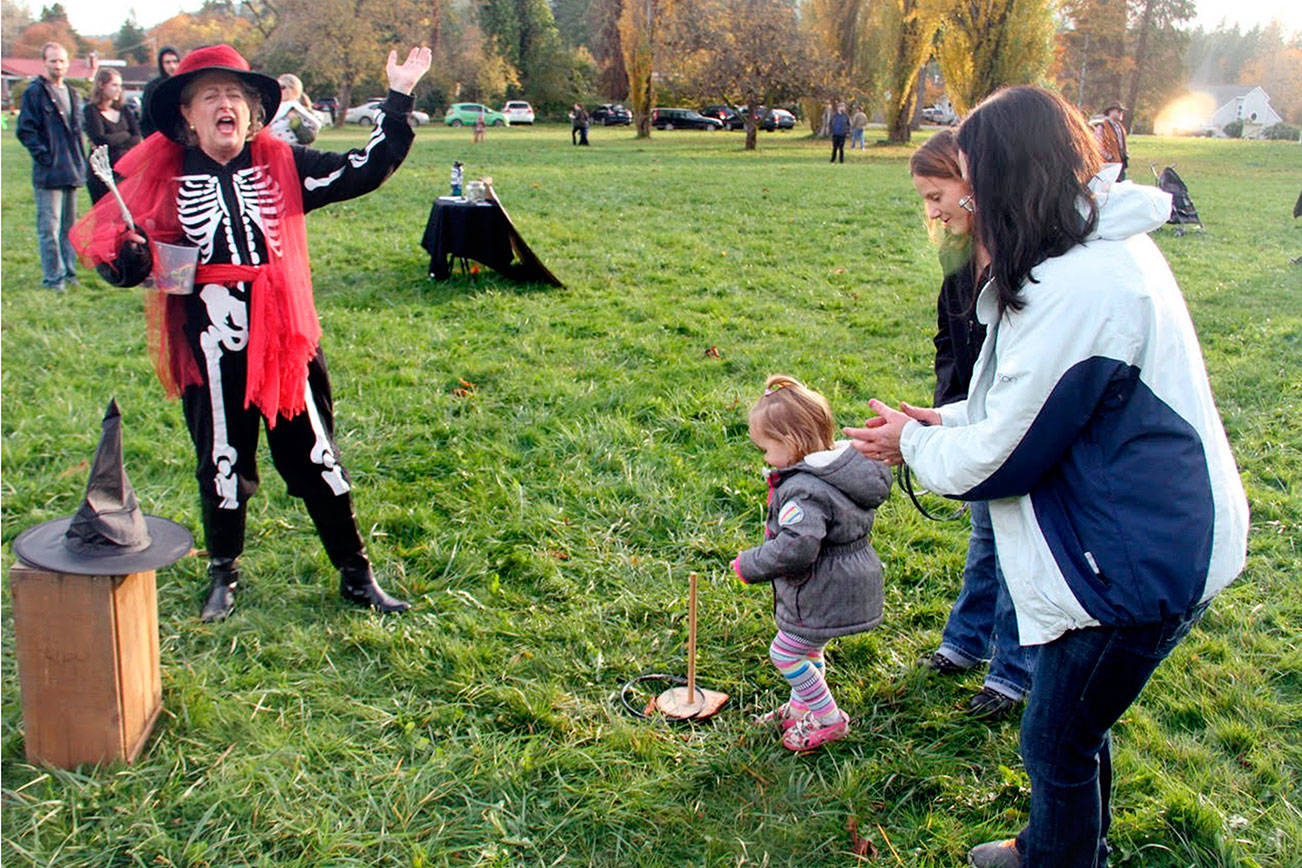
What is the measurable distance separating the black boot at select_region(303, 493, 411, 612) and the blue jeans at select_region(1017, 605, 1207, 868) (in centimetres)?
257

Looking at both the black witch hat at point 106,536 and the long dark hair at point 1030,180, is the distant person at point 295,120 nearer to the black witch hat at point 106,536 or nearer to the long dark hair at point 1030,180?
the black witch hat at point 106,536

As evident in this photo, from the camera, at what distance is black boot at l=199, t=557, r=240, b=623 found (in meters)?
3.96

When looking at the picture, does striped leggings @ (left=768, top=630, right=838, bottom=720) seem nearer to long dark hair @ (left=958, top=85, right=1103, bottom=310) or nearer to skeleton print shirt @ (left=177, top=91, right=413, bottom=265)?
long dark hair @ (left=958, top=85, right=1103, bottom=310)

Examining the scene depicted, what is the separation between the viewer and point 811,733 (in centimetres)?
321

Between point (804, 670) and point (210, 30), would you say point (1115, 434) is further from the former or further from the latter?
point (210, 30)

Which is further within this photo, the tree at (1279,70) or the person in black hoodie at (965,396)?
the tree at (1279,70)

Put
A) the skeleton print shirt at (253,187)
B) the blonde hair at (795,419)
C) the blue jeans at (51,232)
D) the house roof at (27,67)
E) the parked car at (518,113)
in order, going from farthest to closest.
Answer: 1. the house roof at (27,67)
2. the parked car at (518,113)
3. the blue jeans at (51,232)
4. the skeleton print shirt at (253,187)
5. the blonde hair at (795,419)

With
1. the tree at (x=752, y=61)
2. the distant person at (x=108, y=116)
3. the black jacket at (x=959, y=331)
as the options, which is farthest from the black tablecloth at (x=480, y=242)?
the tree at (x=752, y=61)

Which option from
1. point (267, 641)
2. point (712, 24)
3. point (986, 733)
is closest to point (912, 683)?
point (986, 733)

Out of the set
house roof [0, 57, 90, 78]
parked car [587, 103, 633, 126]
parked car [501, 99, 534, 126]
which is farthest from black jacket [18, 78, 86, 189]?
house roof [0, 57, 90, 78]

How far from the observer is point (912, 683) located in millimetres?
3525

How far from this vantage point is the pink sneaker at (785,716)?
128 inches

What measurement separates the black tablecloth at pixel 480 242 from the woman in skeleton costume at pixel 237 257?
539 cm

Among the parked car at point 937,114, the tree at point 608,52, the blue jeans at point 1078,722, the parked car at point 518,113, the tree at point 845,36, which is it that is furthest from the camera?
the parked car at point 937,114
